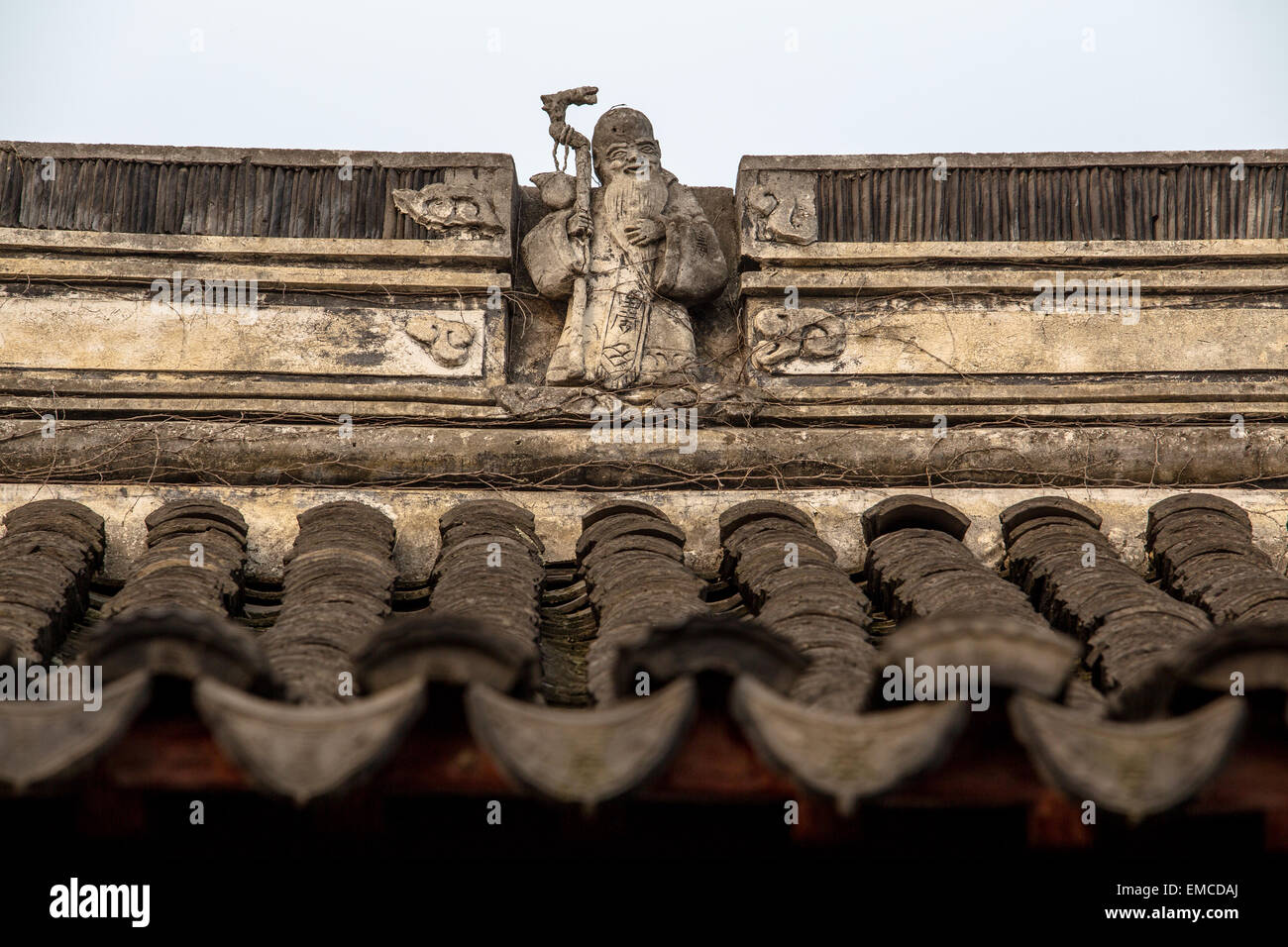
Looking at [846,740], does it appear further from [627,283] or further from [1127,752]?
[627,283]

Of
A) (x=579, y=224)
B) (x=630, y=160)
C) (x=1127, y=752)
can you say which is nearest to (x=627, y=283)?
(x=579, y=224)

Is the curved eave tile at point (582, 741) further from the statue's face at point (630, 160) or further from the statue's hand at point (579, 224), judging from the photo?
the statue's face at point (630, 160)

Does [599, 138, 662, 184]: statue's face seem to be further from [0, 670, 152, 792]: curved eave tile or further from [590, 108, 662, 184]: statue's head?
[0, 670, 152, 792]: curved eave tile

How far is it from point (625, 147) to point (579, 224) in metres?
0.39

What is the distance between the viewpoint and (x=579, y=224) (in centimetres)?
661

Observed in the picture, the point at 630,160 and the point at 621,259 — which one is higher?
the point at 630,160

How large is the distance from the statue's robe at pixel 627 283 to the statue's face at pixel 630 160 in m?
0.06

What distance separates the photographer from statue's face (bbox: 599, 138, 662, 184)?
22.2 feet

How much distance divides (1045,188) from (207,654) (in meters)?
4.69

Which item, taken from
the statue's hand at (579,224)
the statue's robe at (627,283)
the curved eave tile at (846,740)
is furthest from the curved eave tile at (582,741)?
the statue's hand at (579,224)

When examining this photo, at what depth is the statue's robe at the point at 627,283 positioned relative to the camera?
21.1ft

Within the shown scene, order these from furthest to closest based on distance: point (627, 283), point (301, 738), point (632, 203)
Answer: point (632, 203), point (627, 283), point (301, 738)
